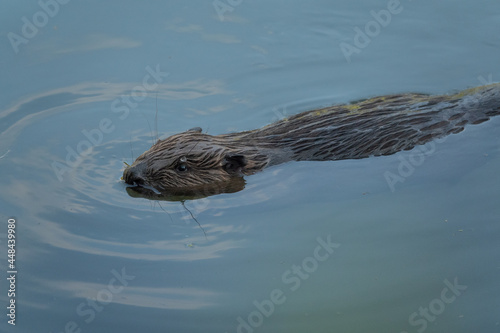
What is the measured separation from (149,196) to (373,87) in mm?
3904

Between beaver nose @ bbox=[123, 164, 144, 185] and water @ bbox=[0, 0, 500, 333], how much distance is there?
24 centimetres

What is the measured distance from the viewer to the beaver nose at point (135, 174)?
26.3 ft

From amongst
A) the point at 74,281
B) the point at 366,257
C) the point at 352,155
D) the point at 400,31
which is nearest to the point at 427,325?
the point at 366,257

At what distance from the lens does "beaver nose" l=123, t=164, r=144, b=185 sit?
801 centimetres

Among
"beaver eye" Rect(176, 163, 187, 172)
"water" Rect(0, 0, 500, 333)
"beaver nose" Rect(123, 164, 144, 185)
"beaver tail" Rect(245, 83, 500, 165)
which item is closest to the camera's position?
"water" Rect(0, 0, 500, 333)

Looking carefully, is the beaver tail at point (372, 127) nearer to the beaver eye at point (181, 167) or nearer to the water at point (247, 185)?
the water at point (247, 185)

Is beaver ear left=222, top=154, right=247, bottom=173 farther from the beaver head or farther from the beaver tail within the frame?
the beaver tail

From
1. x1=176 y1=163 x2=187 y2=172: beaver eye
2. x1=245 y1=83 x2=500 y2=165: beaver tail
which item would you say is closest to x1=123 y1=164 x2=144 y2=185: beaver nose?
x1=176 y1=163 x2=187 y2=172: beaver eye

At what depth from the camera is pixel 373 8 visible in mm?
12102

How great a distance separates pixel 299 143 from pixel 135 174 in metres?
1.86

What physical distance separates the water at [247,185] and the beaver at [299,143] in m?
0.14

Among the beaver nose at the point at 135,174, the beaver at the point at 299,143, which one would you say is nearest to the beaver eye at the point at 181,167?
the beaver at the point at 299,143

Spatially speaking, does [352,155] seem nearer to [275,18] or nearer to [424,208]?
[424,208]

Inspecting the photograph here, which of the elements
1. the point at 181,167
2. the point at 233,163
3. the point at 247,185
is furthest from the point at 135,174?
the point at 247,185
